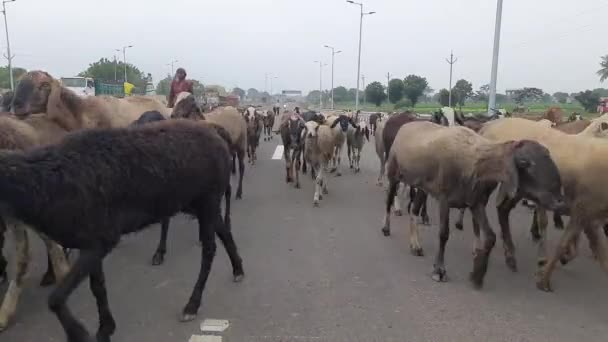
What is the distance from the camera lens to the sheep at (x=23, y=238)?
16.3 ft

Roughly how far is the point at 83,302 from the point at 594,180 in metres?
5.78

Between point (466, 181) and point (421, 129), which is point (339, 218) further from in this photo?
point (466, 181)

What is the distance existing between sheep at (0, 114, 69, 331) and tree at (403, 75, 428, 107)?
70212 millimetres

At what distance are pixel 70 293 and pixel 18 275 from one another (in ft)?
5.18

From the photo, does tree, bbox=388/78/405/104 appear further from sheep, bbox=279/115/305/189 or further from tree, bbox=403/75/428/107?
sheep, bbox=279/115/305/189

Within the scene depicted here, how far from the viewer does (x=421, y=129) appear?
7672 mm

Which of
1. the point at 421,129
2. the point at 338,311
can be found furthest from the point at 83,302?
the point at 421,129

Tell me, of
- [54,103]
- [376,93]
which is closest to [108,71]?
[376,93]

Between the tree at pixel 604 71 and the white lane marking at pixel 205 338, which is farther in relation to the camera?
the tree at pixel 604 71

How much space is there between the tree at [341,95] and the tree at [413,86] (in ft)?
155

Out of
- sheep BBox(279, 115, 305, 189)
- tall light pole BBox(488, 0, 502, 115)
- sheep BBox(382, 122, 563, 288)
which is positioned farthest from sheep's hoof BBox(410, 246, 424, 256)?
tall light pole BBox(488, 0, 502, 115)

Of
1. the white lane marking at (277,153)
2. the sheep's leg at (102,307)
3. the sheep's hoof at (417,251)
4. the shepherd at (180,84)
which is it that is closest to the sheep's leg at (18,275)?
the sheep's leg at (102,307)

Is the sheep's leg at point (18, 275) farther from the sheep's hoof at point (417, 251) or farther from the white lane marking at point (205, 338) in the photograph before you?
the sheep's hoof at point (417, 251)

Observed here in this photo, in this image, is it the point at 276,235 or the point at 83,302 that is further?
the point at 276,235
